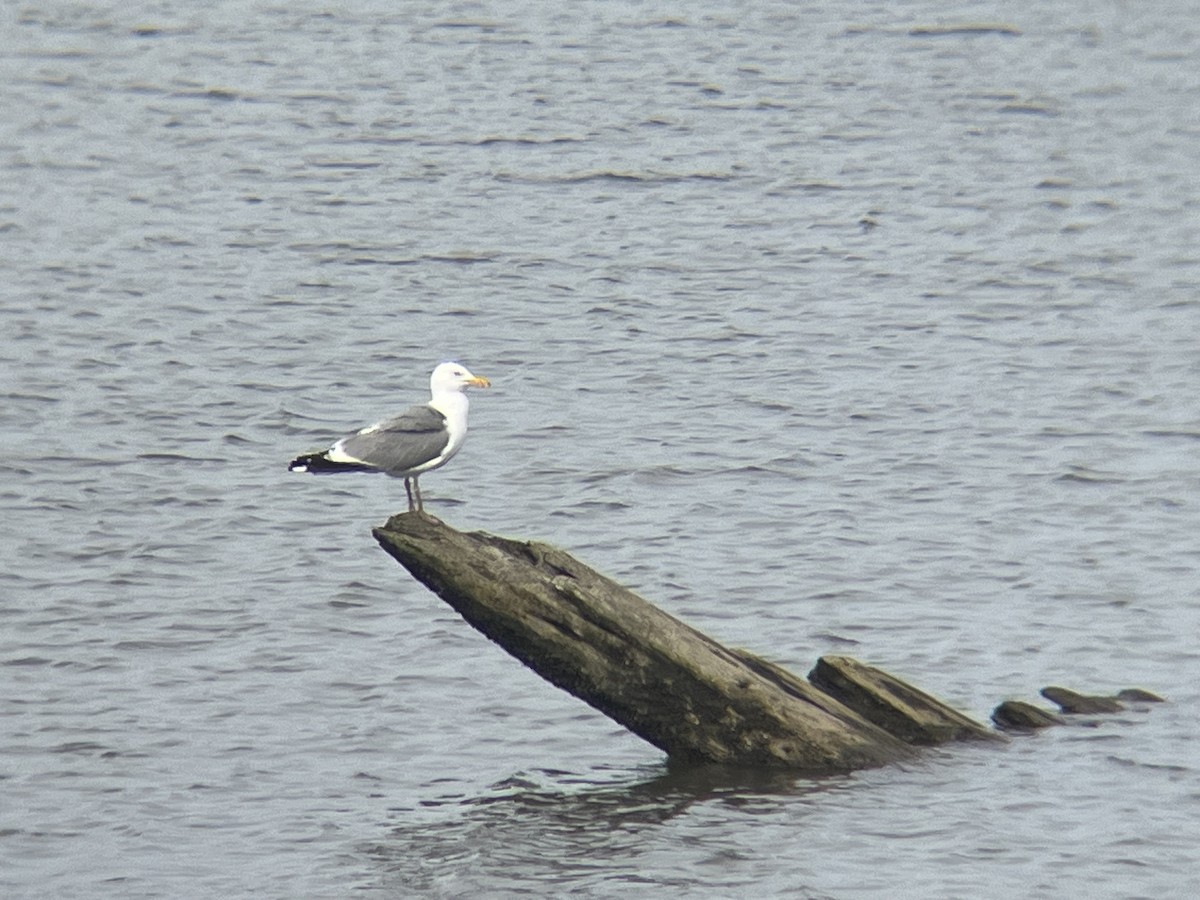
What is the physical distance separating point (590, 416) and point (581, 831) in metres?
9.17

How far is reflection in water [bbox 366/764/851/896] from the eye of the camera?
36.2ft

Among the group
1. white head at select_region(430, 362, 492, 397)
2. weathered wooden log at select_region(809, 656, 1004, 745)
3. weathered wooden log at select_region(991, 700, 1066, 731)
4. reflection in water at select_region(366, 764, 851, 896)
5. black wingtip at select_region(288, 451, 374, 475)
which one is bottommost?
→ reflection in water at select_region(366, 764, 851, 896)

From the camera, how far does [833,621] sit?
1516 centimetres

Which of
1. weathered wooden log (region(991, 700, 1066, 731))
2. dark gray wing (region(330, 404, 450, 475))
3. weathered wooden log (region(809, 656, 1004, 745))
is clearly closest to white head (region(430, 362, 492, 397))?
dark gray wing (region(330, 404, 450, 475))

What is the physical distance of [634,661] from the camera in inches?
451

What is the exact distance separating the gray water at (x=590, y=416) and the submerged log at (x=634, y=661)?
0.83 feet

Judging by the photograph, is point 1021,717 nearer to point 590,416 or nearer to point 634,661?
point 634,661

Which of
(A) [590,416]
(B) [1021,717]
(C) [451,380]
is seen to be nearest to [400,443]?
(C) [451,380]

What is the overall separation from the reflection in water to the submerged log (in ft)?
0.73

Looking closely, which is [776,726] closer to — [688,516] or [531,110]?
[688,516]

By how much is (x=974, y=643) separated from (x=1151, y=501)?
4025 millimetres

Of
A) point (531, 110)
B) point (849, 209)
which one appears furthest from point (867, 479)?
point (531, 110)

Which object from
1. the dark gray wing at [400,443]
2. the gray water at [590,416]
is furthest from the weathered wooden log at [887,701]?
the dark gray wing at [400,443]

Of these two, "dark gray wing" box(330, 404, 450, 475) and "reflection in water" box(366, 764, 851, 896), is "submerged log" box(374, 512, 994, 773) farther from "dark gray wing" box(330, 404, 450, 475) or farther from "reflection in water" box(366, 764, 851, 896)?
"dark gray wing" box(330, 404, 450, 475)
